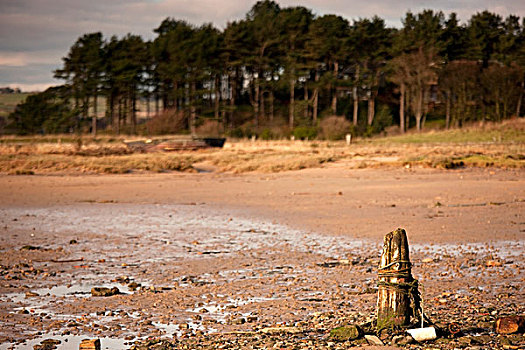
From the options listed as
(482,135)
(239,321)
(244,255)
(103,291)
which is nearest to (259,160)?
(482,135)

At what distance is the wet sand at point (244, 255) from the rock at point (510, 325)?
0.13m

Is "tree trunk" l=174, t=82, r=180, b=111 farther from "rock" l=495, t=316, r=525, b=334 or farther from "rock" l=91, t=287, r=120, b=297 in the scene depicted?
"rock" l=495, t=316, r=525, b=334

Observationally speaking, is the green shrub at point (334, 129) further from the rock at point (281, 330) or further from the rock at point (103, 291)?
the rock at point (281, 330)

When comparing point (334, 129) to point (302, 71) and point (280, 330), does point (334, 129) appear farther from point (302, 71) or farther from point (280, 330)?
point (280, 330)

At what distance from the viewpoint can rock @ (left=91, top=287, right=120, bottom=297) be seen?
6742 mm

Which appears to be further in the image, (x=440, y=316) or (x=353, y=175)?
(x=353, y=175)

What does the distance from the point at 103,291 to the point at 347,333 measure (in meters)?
2.92

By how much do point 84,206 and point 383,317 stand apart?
11322 millimetres

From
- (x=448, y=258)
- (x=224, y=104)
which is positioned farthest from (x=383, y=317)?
(x=224, y=104)

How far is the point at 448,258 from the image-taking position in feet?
27.6

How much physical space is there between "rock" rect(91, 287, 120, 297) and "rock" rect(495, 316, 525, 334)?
376 cm

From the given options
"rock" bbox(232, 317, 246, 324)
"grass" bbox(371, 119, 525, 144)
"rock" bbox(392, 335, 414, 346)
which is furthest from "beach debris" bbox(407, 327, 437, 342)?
"grass" bbox(371, 119, 525, 144)

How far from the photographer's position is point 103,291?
22.2 ft

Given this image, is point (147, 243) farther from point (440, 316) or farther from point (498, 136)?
point (498, 136)
